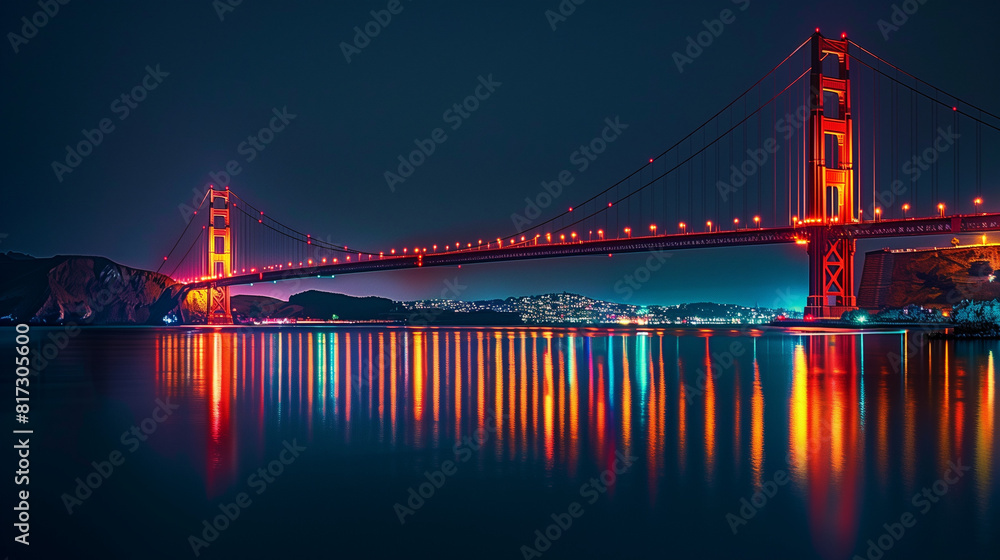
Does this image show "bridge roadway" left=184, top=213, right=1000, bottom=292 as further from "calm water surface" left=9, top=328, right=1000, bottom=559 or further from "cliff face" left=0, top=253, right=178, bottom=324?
"calm water surface" left=9, top=328, right=1000, bottom=559

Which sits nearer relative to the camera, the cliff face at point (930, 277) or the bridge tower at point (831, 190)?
the bridge tower at point (831, 190)

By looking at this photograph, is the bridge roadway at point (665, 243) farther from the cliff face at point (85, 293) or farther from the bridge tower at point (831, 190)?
the cliff face at point (85, 293)

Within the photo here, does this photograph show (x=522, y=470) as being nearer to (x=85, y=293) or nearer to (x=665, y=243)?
(x=665, y=243)

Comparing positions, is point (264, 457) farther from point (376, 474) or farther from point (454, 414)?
point (454, 414)

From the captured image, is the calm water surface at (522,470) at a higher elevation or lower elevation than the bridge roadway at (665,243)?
lower

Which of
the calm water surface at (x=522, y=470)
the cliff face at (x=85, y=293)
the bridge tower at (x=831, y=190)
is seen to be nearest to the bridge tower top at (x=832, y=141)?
the bridge tower at (x=831, y=190)

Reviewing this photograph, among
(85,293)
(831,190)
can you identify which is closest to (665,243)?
(831,190)

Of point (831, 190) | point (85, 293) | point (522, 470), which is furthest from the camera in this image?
point (85, 293)
